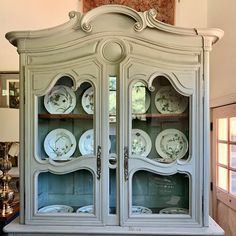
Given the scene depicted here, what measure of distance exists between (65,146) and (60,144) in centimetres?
4

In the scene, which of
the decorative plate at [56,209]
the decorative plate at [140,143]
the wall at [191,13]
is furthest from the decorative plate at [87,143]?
the wall at [191,13]

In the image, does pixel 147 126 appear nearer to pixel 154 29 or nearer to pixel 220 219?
pixel 154 29

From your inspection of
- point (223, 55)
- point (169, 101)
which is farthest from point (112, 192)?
point (223, 55)

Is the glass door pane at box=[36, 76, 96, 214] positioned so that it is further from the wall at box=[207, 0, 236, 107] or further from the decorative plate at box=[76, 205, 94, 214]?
the wall at box=[207, 0, 236, 107]

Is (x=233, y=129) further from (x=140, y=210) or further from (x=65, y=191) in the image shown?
(x=65, y=191)

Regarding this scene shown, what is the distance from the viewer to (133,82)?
5.75 feet

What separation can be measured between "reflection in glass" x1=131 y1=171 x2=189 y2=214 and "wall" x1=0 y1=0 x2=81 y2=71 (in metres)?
1.74

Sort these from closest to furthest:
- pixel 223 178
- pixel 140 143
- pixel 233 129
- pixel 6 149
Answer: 1. pixel 140 143
2. pixel 6 149
3. pixel 233 129
4. pixel 223 178

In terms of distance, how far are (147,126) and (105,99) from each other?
1.04 feet

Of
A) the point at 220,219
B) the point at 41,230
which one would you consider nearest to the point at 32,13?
the point at 41,230

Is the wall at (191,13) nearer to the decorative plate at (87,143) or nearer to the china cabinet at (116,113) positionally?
the china cabinet at (116,113)

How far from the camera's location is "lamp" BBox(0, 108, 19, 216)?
6.91 ft

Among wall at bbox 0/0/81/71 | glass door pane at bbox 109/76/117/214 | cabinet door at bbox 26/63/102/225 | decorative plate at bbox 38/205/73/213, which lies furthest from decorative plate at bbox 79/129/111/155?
wall at bbox 0/0/81/71

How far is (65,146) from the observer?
191cm
